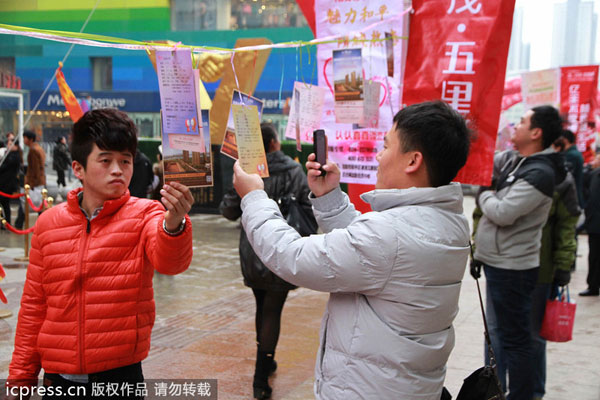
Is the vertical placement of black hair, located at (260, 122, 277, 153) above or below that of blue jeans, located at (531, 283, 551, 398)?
above

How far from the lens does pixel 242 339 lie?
20.1ft

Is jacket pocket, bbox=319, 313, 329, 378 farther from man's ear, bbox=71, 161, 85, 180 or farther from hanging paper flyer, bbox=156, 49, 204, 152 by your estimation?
man's ear, bbox=71, 161, 85, 180

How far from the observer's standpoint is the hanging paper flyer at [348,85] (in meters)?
3.89

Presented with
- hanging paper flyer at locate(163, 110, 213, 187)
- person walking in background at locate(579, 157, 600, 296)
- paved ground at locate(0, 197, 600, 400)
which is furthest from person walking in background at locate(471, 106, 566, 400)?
person walking in background at locate(579, 157, 600, 296)

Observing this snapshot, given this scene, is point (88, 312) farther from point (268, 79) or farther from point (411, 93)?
point (268, 79)

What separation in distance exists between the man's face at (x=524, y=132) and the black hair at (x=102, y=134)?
9.16 ft

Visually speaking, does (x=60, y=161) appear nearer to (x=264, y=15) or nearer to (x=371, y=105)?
(x=264, y=15)

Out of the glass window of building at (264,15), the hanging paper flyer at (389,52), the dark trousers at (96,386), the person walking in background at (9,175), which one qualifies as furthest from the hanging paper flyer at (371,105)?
the glass window of building at (264,15)

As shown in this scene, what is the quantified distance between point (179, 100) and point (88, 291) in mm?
857

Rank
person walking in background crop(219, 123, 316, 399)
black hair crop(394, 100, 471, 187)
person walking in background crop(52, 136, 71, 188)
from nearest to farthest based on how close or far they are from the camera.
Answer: black hair crop(394, 100, 471, 187) → person walking in background crop(219, 123, 316, 399) → person walking in background crop(52, 136, 71, 188)

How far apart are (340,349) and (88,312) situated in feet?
3.52

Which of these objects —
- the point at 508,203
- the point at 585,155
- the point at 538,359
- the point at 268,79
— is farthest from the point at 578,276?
the point at 268,79

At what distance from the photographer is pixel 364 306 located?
2061 millimetres

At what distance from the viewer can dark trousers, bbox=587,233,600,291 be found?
8.52 metres
